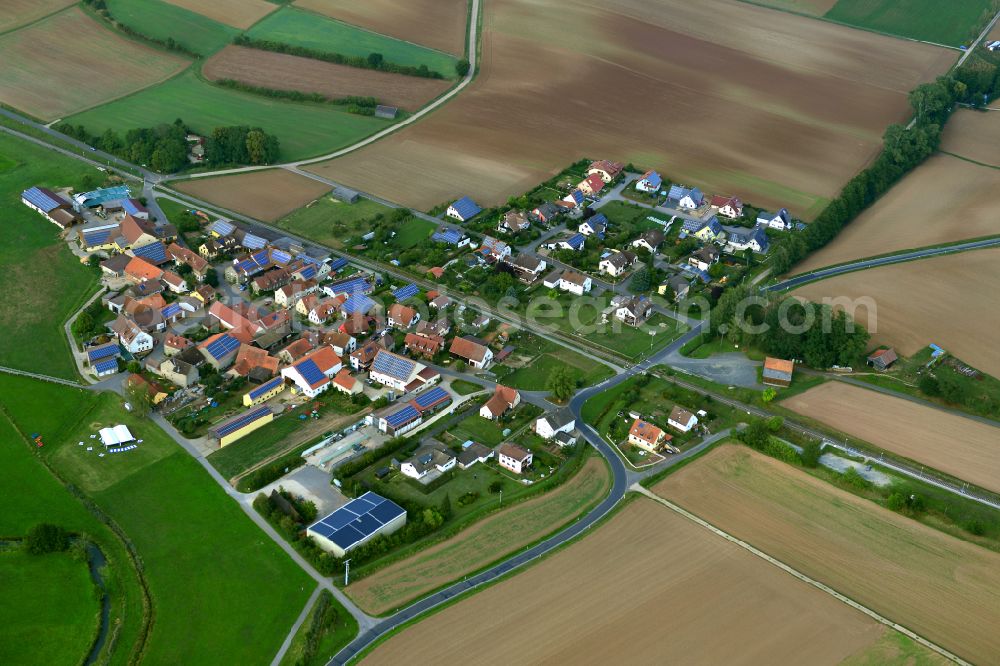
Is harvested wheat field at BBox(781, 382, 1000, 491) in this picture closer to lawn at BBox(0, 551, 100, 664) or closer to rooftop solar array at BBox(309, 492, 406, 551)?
rooftop solar array at BBox(309, 492, 406, 551)

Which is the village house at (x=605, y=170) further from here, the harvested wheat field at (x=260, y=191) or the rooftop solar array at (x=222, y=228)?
the rooftop solar array at (x=222, y=228)

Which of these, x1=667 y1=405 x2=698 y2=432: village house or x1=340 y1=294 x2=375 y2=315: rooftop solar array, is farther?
x1=340 y1=294 x2=375 y2=315: rooftop solar array

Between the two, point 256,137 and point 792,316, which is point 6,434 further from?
point 792,316

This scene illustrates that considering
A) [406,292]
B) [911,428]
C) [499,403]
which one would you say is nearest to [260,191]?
[406,292]

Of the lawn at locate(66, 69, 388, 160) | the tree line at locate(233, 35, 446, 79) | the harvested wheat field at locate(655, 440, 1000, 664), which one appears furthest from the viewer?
the tree line at locate(233, 35, 446, 79)

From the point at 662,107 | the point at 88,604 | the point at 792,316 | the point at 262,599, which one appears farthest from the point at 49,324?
the point at 662,107

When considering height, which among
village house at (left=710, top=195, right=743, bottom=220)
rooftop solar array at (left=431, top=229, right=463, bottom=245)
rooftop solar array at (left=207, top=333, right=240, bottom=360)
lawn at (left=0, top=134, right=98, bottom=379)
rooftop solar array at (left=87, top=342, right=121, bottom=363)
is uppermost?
village house at (left=710, top=195, right=743, bottom=220)

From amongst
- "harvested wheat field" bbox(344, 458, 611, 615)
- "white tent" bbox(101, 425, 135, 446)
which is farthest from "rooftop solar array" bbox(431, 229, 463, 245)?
"white tent" bbox(101, 425, 135, 446)
